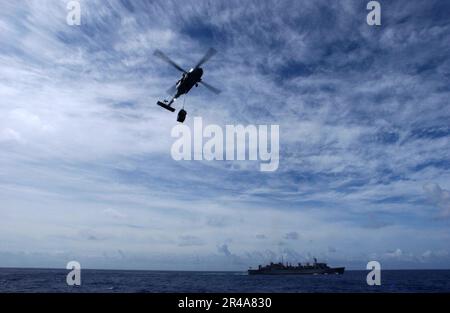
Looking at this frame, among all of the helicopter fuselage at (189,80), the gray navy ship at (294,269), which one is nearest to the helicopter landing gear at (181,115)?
the helicopter fuselage at (189,80)

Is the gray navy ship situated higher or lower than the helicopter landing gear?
lower

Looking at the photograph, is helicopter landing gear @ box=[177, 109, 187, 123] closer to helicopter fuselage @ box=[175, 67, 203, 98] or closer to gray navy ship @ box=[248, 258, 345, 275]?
helicopter fuselage @ box=[175, 67, 203, 98]

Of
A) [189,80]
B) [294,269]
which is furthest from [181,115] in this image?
[294,269]

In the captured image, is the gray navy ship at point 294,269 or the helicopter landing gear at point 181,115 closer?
the helicopter landing gear at point 181,115

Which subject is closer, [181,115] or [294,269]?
[181,115]

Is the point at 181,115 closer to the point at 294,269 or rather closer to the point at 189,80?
the point at 189,80

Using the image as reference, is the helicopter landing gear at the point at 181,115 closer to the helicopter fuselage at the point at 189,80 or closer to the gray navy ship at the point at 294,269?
the helicopter fuselage at the point at 189,80

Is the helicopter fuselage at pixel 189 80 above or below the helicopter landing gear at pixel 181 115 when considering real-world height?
above

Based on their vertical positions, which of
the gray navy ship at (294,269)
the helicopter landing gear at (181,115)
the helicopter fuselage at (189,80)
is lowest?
the gray navy ship at (294,269)

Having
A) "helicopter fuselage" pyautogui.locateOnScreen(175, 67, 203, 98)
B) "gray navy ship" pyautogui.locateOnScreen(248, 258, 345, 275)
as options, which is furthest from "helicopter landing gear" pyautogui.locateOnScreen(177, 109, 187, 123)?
"gray navy ship" pyautogui.locateOnScreen(248, 258, 345, 275)
